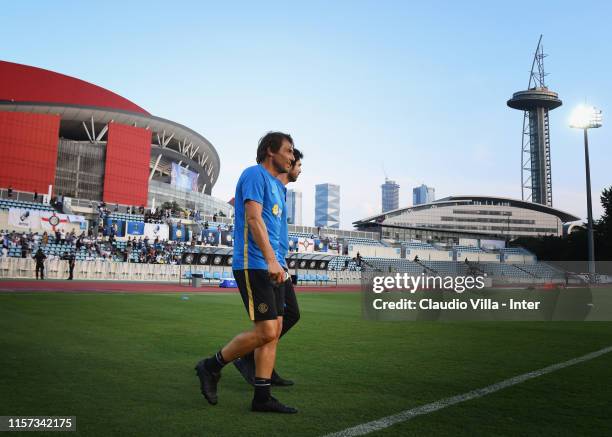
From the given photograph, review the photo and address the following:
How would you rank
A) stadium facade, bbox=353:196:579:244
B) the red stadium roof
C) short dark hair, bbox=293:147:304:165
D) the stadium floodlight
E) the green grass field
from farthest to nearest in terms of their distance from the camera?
stadium facade, bbox=353:196:579:244, the red stadium roof, the stadium floodlight, short dark hair, bbox=293:147:304:165, the green grass field

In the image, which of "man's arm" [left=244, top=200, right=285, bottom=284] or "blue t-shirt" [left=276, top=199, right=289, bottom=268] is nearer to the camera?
"man's arm" [left=244, top=200, right=285, bottom=284]

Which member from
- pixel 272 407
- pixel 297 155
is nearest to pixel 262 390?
pixel 272 407

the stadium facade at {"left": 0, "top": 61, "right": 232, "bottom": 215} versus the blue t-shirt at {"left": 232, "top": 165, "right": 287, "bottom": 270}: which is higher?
the stadium facade at {"left": 0, "top": 61, "right": 232, "bottom": 215}

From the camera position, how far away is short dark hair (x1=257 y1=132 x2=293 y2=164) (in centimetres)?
422

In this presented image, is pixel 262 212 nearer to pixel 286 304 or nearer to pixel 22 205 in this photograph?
pixel 286 304

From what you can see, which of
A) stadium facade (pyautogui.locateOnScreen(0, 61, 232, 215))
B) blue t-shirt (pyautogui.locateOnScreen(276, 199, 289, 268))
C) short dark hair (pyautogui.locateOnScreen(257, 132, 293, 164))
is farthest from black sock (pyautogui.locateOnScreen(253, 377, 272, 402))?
stadium facade (pyautogui.locateOnScreen(0, 61, 232, 215))

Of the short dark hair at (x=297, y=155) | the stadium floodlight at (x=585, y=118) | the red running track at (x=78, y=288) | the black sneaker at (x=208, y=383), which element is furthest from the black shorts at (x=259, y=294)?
the stadium floodlight at (x=585, y=118)

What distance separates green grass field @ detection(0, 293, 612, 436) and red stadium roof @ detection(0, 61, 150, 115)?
64.7 m

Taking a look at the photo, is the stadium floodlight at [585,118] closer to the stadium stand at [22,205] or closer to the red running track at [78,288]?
the red running track at [78,288]

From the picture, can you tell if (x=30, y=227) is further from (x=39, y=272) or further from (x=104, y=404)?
(x=104, y=404)

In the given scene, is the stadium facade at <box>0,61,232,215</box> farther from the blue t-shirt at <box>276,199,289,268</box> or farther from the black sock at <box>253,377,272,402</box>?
the black sock at <box>253,377,272,402</box>

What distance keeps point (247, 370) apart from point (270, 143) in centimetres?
207

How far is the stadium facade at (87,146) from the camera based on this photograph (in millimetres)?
54688

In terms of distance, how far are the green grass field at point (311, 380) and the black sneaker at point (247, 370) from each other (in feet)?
0.30
